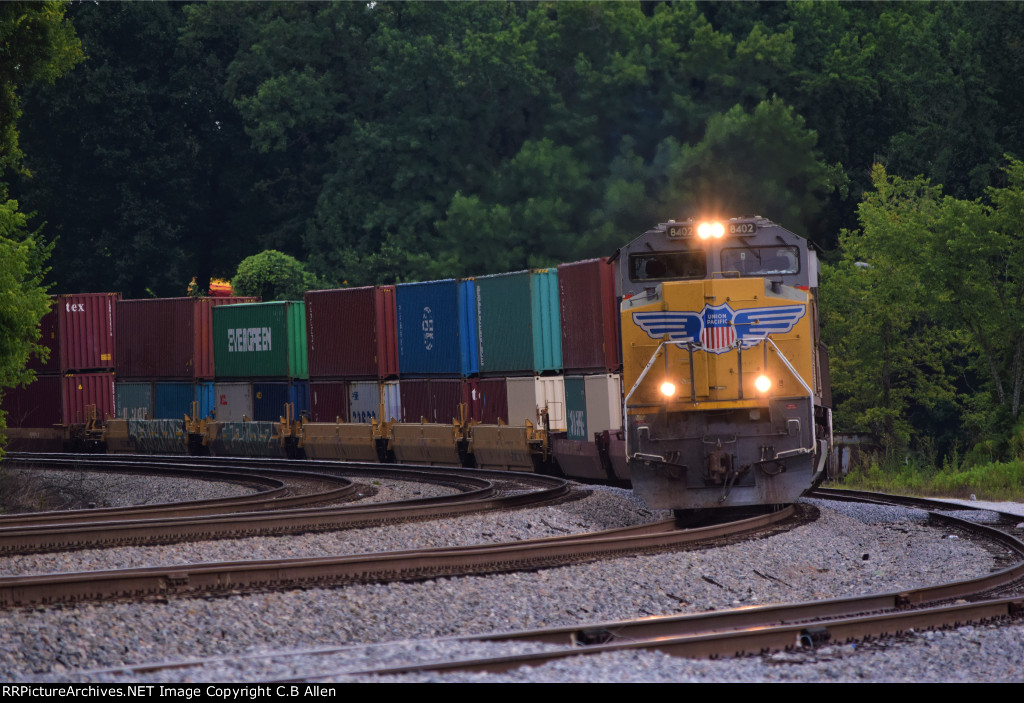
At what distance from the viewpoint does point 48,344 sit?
32.7m

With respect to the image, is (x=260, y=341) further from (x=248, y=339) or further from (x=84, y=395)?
(x=84, y=395)

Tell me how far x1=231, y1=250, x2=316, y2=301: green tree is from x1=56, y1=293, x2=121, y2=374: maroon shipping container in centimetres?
1887

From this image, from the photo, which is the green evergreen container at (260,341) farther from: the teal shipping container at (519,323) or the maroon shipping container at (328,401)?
the teal shipping container at (519,323)

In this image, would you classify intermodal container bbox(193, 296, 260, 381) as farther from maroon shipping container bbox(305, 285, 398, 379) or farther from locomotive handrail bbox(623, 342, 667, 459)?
locomotive handrail bbox(623, 342, 667, 459)

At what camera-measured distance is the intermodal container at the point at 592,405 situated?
1833 cm

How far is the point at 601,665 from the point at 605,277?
39.2 ft

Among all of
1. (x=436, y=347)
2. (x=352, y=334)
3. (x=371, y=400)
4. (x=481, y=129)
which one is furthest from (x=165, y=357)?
(x=481, y=129)

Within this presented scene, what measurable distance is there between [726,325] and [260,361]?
18587 mm

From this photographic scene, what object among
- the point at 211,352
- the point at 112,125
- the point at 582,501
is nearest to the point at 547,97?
the point at 112,125

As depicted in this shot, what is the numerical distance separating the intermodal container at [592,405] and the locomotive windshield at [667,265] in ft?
11.7

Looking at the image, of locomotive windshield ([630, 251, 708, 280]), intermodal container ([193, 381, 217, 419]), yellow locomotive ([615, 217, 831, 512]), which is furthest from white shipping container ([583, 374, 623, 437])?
intermodal container ([193, 381, 217, 419])

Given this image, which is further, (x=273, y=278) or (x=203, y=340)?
(x=273, y=278)

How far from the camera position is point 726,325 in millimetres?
13414

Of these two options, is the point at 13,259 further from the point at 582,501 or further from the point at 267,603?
the point at 267,603
